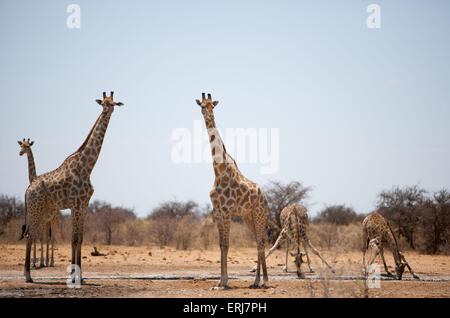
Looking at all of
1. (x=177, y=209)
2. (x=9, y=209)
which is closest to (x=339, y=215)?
(x=177, y=209)

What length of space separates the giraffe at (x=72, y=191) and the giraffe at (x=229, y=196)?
3095 mm

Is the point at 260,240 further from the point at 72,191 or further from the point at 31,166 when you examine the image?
the point at 31,166

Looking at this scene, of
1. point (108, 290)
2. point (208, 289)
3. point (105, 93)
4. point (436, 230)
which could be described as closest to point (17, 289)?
point (108, 290)

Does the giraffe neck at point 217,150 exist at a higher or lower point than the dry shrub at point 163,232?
higher

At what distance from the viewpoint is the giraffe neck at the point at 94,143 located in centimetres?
1524

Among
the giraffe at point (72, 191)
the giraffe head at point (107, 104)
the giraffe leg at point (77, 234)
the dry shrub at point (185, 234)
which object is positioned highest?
the giraffe head at point (107, 104)

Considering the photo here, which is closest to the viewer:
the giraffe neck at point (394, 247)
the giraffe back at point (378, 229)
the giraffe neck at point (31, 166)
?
the giraffe neck at point (394, 247)

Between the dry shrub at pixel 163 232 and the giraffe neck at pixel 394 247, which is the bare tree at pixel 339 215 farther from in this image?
the giraffe neck at pixel 394 247

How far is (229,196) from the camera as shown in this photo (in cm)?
1409

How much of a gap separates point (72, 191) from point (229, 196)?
4173mm

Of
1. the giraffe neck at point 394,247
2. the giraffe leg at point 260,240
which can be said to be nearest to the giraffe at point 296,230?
the giraffe neck at point 394,247

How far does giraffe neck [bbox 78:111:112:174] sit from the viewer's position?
15242 mm
